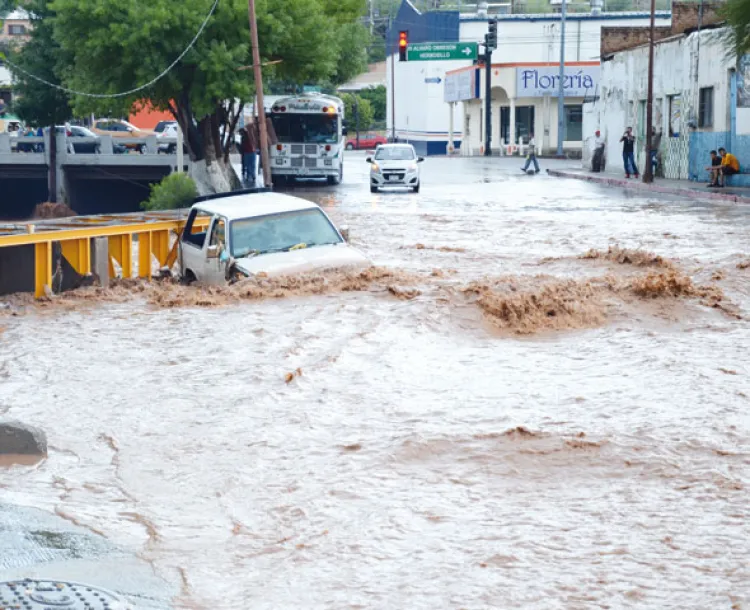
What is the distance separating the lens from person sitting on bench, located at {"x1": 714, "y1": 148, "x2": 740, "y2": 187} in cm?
3759

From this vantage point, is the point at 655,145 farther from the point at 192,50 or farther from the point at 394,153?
the point at 192,50

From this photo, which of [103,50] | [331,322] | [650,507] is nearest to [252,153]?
[103,50]

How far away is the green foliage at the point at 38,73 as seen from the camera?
159 feet

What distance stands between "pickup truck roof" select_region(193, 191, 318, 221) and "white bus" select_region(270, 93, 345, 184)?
26495 millimetres

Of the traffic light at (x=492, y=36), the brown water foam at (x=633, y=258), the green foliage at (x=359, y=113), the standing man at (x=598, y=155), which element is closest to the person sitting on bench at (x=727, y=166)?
the standing man at (x=598, y=155)

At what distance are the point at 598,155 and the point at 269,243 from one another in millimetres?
36183

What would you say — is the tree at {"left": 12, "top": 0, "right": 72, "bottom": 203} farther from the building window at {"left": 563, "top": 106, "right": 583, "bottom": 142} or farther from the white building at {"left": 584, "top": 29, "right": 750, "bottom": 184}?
the building window at {"left": 563, "top": 106, "right": 583, "bottom": 142}

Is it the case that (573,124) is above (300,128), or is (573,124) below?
above

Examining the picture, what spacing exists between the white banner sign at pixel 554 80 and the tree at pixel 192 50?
34999 millimetres

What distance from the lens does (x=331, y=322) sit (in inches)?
561

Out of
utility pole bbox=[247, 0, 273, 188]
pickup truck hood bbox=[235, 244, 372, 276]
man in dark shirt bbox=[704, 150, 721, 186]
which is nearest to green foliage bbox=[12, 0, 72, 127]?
utility pole bbox=[247, 0, 273, 188]

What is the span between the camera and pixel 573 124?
77438mm

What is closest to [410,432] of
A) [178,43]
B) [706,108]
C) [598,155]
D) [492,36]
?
[178,43]

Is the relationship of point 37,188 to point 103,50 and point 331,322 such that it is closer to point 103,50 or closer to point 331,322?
point 103,50
